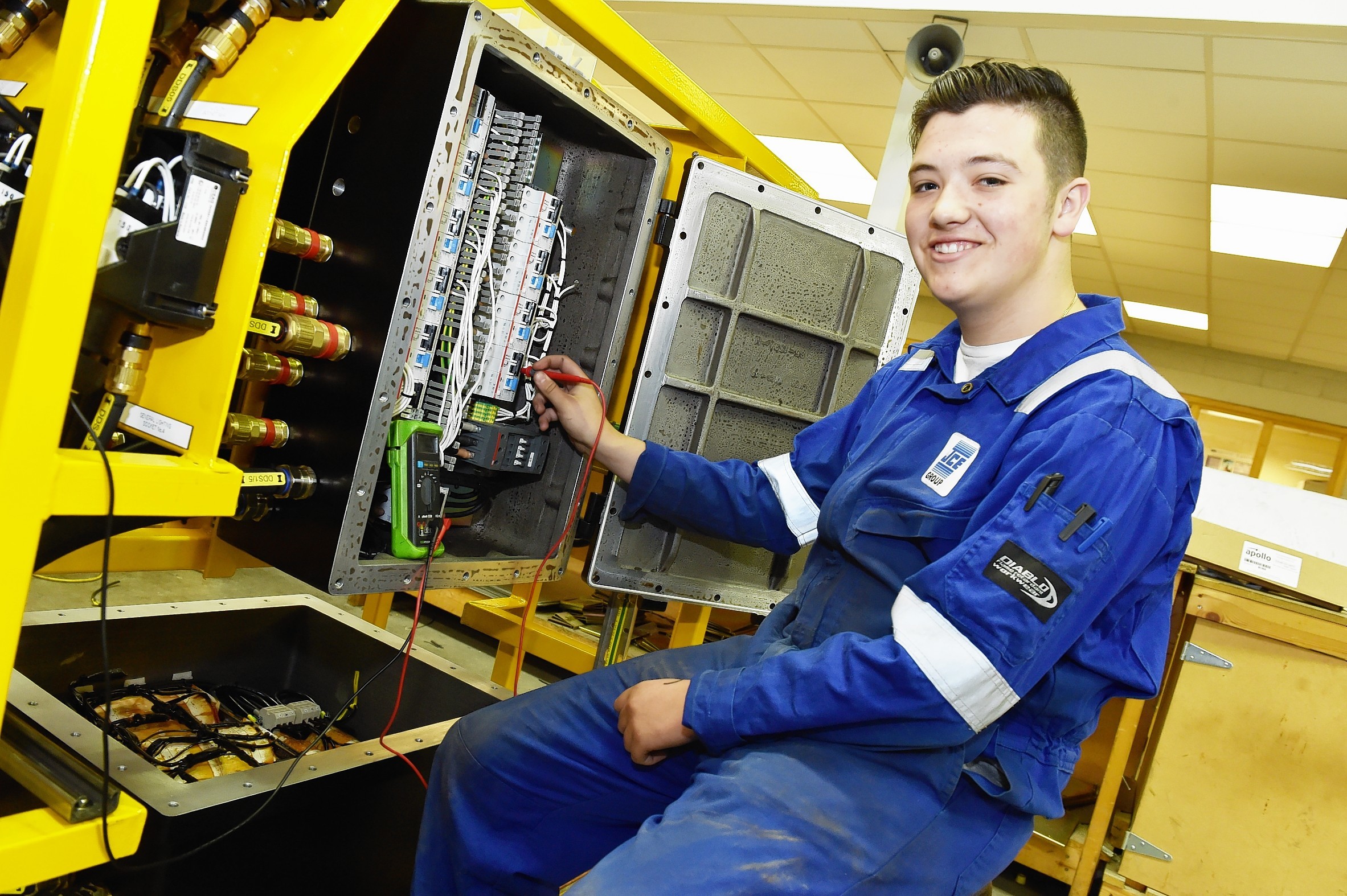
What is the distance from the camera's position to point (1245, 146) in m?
4.46

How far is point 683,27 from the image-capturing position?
15.6 ft

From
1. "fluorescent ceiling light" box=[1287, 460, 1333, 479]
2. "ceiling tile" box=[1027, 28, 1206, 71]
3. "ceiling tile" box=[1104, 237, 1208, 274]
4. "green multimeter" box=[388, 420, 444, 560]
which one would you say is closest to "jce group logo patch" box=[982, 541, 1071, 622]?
"green multimeter" box=[388, 420, 444, 560]

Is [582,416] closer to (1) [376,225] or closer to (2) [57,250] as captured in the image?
(1) [376,225]

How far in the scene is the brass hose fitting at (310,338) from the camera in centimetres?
137

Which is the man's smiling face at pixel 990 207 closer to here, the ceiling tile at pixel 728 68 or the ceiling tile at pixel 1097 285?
the ceiling tile at pixel 728 68

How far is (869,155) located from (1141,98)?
206 cm

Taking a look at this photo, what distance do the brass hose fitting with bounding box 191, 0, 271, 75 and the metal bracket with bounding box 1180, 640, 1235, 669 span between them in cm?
267

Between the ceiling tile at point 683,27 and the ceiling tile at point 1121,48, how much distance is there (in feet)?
5.23

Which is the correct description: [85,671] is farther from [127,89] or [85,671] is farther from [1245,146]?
[1245,146]

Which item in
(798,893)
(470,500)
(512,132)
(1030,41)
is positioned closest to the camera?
(798,893)

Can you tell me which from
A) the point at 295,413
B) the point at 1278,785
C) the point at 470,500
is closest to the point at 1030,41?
the point at 1278,785

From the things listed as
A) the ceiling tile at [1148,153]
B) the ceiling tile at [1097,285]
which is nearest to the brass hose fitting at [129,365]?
the ceiling tile at [1148,153]

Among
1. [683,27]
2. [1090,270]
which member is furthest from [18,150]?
[1090,270]

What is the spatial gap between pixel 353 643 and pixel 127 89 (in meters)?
1.37
